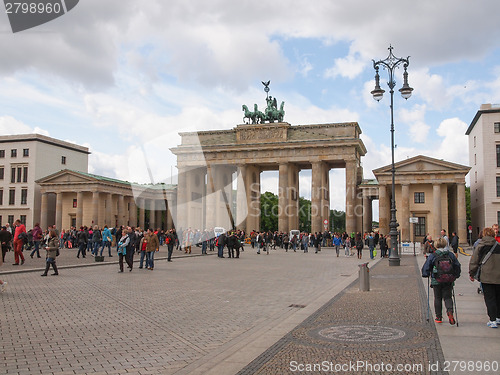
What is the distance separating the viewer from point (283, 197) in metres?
69.9

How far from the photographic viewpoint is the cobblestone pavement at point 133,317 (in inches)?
291

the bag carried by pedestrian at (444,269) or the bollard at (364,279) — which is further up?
the bag carried by pedestrian at (444,269)

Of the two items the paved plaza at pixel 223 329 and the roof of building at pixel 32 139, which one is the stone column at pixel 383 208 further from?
the roof of building at pixel 32 139

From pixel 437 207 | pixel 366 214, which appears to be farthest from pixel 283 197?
pixel 437 207

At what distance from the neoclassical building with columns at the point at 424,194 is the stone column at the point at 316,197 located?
862 centimetres

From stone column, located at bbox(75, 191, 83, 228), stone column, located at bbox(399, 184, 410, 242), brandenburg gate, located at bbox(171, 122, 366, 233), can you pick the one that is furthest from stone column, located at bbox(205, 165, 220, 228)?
stone column, located at bbox(399, 184, 410, 242)

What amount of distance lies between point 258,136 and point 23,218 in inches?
1549

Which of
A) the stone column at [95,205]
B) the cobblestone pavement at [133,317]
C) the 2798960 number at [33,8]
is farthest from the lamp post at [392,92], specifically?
the stone column at [95,205]

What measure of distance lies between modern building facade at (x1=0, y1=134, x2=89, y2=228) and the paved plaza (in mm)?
66885

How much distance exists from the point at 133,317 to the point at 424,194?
5699cm

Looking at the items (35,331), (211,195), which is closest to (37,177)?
(211,195)

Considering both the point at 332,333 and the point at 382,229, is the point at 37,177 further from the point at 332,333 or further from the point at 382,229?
the point at 332,333

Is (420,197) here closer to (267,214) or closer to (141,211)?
(141,211)

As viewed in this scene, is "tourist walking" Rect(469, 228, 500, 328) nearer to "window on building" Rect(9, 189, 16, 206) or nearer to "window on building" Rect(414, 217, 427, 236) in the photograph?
"window on building" Rect(414, 217, 427, 236)
